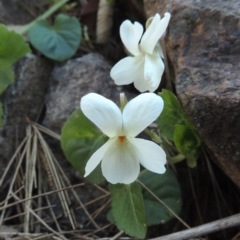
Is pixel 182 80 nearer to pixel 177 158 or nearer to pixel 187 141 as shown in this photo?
pixel 187 141

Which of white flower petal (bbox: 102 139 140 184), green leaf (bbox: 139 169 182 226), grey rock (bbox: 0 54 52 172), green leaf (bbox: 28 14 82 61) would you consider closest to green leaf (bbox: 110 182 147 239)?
green leaf (bbox: 139 169 182 226)

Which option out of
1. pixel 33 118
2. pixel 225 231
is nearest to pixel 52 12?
pixel 33 118

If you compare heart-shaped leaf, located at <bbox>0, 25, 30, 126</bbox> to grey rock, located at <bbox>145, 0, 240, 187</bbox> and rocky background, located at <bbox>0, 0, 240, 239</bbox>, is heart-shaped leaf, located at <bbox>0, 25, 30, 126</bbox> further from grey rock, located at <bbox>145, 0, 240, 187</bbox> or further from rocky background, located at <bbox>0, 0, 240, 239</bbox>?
grey rock, located at <bbox>145, 0, 240, 187</bbox>

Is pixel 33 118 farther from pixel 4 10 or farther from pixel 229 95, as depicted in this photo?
pixel 229 95

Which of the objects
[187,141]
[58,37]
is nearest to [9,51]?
[58,37]

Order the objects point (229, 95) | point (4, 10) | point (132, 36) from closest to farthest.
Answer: point (229, 95)
point (132, 36)
point (4, 10)

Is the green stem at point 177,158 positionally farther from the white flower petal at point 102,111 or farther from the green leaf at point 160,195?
the white flower petal at point 102,111
